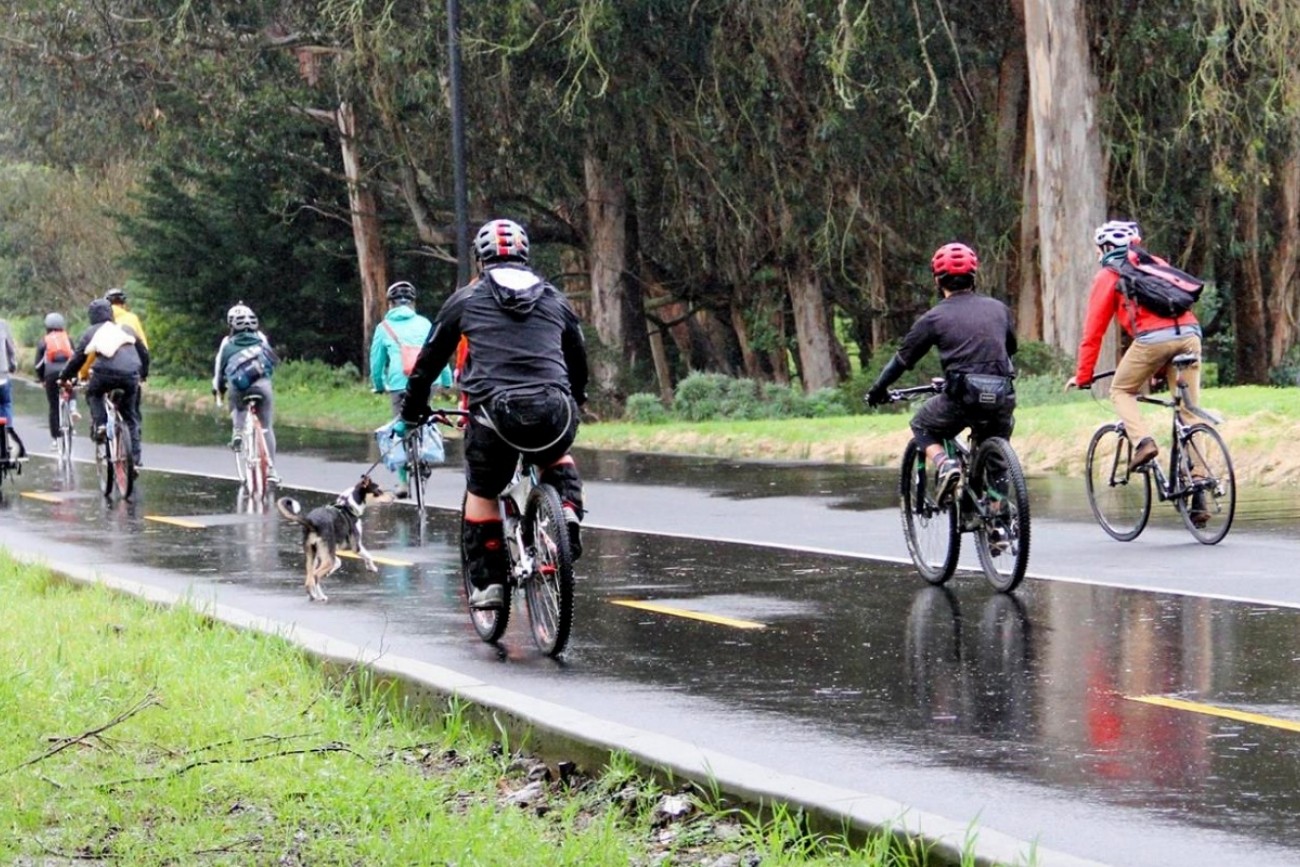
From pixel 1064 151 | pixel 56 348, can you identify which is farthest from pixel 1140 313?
pixel 56 348

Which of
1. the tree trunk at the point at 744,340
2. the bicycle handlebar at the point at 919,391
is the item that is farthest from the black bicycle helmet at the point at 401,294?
the tree trunk at the point at 744,340

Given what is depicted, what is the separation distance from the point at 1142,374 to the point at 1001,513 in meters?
2.90

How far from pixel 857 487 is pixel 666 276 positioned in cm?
2094

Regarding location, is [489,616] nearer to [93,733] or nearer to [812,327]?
[93,733]

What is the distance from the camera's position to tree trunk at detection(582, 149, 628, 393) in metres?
35.8

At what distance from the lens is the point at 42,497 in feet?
69.8

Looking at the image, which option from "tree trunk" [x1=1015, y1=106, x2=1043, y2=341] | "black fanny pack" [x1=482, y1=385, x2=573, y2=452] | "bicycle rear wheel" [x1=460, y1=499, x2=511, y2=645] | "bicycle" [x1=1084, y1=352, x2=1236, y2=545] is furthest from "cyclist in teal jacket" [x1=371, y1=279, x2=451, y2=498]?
"tree trunk" [x1=1015, y1=106, x2=1043, y2=341]

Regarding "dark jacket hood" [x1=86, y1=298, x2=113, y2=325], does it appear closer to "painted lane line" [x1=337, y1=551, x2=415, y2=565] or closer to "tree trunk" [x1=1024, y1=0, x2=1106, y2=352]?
"painted lane line" [x1=337, y1=551, x2=415, y2=565]

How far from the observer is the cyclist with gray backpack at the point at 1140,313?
13.2 meters

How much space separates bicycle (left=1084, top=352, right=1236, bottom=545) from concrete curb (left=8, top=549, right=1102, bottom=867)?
6067 mm

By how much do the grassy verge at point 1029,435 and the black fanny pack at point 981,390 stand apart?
20.7 feet

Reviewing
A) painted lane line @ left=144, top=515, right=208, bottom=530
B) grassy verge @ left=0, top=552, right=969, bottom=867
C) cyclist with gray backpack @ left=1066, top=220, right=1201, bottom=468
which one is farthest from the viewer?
painted lane line @ left=144, top=515, right=208, bottom=530

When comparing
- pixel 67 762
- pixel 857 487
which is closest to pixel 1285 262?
pixel 857 487

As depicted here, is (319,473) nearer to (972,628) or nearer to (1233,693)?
(972,628)
